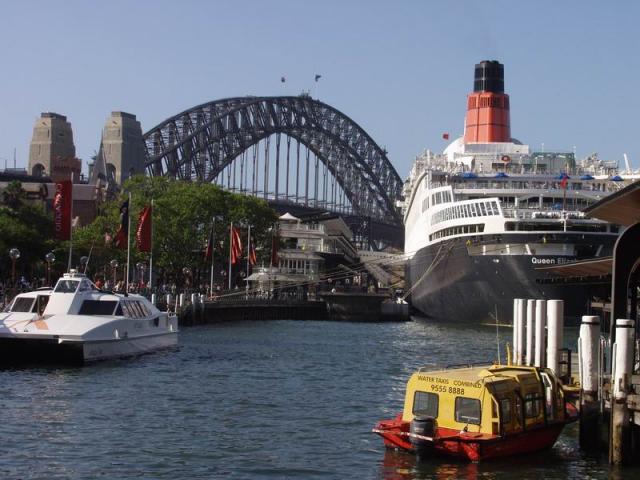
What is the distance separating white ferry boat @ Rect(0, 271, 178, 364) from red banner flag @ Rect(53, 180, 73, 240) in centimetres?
674

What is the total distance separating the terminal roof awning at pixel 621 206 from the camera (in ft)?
104

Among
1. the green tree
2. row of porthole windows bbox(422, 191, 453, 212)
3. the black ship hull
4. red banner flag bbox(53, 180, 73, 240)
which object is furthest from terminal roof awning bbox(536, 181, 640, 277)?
the green tree

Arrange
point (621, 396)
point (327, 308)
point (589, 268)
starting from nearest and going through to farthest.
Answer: point (621, 396) → point (589, 268) → point (327, 308)

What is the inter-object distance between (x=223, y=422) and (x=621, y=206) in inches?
547

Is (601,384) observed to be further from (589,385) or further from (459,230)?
(459,230)

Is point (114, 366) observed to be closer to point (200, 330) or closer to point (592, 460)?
point (592, 460)

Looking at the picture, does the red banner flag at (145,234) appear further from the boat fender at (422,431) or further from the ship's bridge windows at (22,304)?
the boat fender at (422,431)

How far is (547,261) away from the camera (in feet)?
275

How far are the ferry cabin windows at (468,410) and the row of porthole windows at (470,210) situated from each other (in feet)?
202

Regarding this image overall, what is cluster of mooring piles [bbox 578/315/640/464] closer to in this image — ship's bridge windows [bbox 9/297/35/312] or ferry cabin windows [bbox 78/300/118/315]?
ferry cabin windows [bbox 78/300/118/315]

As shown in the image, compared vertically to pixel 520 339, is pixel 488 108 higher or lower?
higher

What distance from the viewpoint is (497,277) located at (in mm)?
86312

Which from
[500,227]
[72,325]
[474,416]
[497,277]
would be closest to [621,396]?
[474,416]

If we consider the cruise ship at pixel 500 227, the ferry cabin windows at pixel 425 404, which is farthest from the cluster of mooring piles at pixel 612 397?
the cruise ship at pixel 500 227
